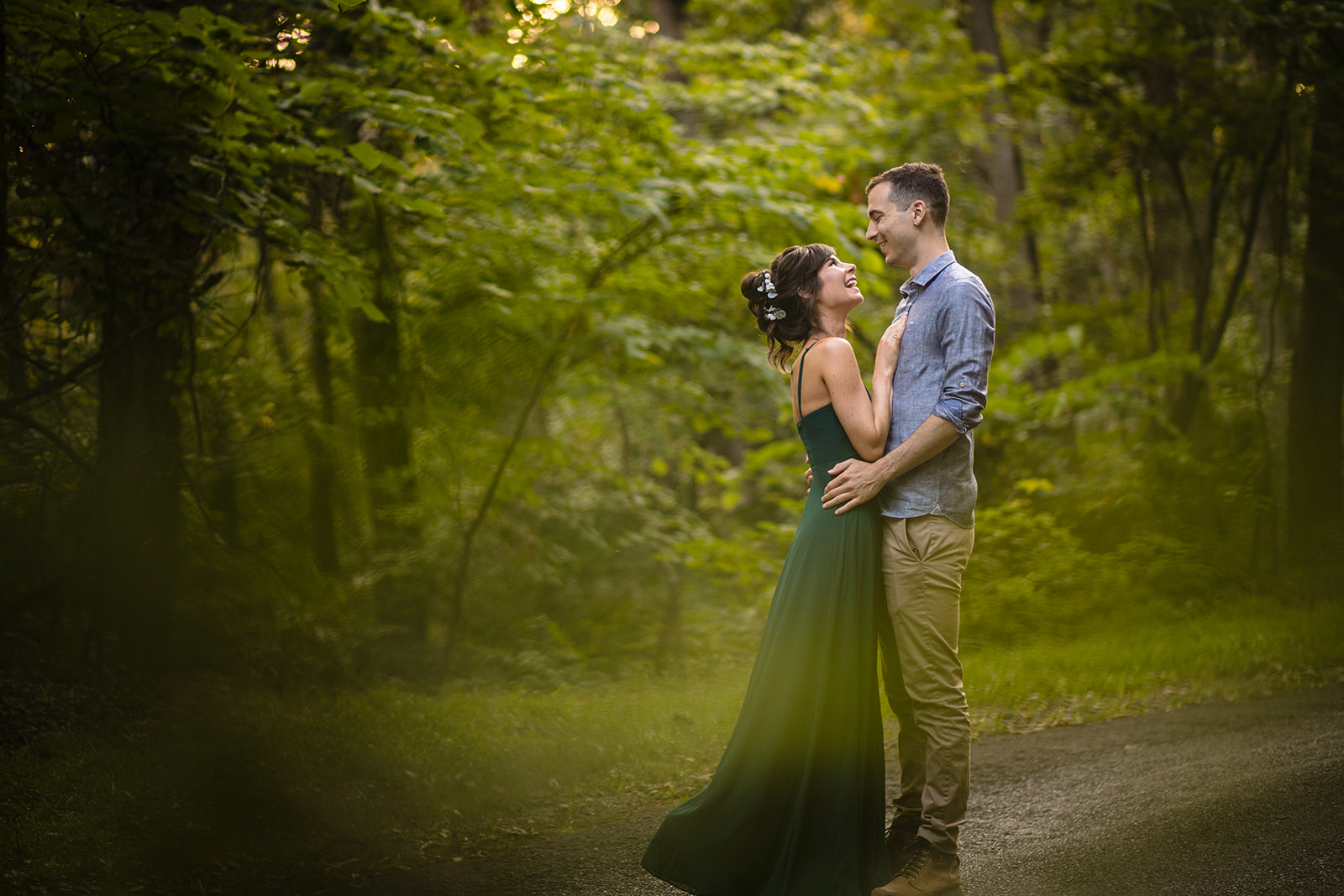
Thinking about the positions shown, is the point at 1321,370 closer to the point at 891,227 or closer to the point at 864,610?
the point at 891,227

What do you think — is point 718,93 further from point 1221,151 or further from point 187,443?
point 187,443

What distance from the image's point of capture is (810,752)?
316 cm

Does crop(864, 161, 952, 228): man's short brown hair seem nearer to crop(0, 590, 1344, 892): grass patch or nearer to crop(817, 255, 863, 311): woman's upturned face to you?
crop(817, 255, 863, 311): woman's upturned face

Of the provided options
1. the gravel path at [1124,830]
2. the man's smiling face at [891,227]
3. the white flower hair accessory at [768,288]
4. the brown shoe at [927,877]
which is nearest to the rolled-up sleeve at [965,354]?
the man's smiling face at [891,227]

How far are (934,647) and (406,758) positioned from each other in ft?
9.05

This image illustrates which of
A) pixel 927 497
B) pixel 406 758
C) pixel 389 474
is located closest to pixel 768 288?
pixel 927 497

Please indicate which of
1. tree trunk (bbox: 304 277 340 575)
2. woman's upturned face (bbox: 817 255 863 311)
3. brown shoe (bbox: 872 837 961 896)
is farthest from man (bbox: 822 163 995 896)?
tree trunk (bbox: 304 277 340 575)

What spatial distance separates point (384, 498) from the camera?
7957 mm

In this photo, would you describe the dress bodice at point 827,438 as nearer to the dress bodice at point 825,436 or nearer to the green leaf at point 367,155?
the dress bodice at point 825,436

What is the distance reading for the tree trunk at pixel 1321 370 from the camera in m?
7.53

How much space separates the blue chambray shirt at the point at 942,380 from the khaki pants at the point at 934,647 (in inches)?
3.0

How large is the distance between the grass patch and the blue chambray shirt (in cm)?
214

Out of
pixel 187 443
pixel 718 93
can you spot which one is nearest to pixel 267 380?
pixel 187 443

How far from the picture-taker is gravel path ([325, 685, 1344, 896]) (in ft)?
10.7
